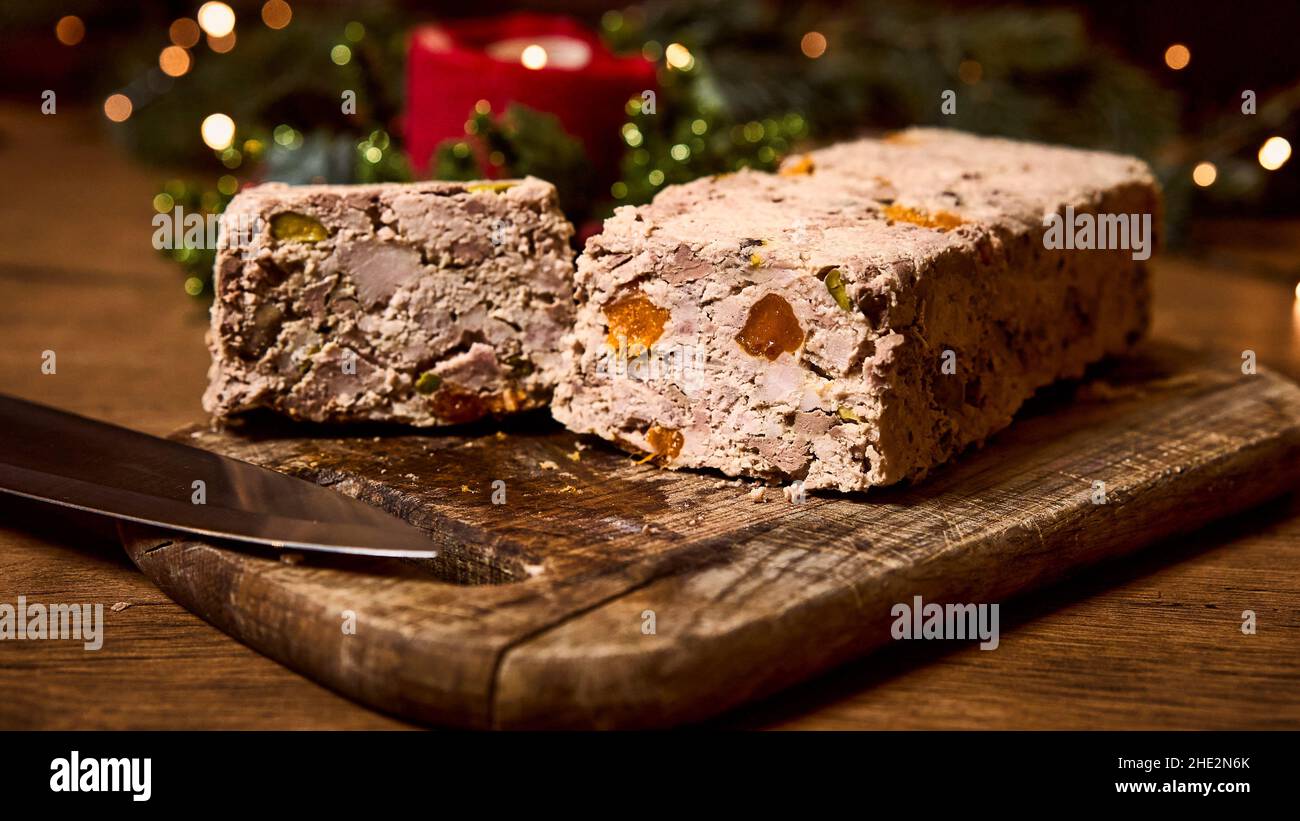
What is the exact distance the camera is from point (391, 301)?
7.58 ft

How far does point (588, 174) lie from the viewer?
8.82 feet

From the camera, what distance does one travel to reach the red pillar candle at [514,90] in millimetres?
2762

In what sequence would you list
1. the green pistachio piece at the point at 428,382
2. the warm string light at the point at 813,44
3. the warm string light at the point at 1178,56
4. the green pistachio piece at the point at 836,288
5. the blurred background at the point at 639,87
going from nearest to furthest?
the green pistachio piece at the point at 836,288, the green pistachio piece at the point at 428,382, the blurred background at the point at 639,87, the warm string light at the point at 813,44, the warm string light at the point at 1178,56

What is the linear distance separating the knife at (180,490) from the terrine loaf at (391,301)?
23 centimetres

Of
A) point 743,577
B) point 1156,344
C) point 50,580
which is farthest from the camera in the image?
point 1156,344

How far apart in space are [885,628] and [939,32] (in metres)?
2.48

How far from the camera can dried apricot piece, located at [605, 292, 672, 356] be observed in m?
2.21

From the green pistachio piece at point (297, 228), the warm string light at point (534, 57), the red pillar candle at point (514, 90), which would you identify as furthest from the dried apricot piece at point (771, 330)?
the warm string light at point (534, 57)

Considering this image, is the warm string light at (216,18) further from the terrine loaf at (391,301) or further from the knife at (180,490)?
the knife at (180,490)

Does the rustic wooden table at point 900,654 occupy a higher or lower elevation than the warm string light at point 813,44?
lower

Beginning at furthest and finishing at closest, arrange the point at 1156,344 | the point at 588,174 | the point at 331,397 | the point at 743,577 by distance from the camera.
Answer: the point at 1156,344 → the point at 588,174 → the point at 331,397 → the point at 743,577

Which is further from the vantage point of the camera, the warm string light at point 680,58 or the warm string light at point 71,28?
the warm string light at point 71,28
